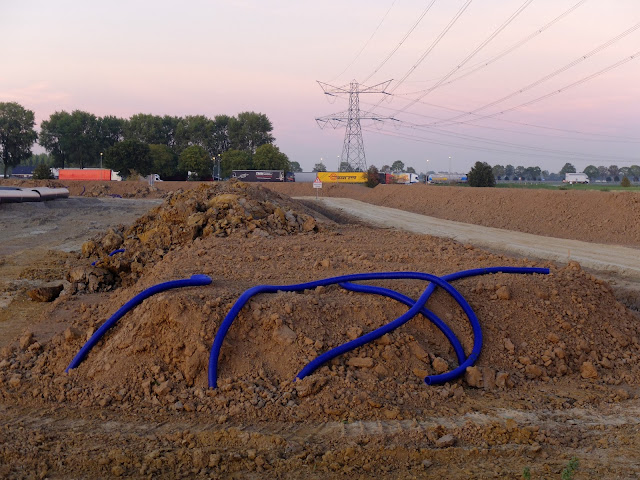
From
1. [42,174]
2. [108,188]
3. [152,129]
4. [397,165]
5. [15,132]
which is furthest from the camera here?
[397,165]

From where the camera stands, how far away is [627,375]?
6.09 metres

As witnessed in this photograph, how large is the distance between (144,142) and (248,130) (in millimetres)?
Answer: 18928

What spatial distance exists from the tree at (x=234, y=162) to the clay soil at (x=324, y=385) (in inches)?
3304

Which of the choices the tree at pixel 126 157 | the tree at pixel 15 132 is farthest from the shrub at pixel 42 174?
the tree at pixel 15 132

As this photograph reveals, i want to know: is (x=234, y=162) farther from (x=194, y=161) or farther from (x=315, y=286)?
(x=315, y=286)

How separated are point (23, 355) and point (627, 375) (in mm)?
6230

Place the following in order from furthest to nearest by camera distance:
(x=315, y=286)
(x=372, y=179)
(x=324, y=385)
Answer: (x=372, y=179), (x=315, y=286), (x=324, y=385)

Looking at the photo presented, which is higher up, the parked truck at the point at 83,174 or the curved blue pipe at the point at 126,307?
the parked truck at the point at 83,174

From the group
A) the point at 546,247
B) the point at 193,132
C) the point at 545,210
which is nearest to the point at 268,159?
the point at 193,132

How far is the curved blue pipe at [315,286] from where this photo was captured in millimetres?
5398

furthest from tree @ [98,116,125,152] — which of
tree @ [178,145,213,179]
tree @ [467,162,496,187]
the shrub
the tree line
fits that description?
tree @ [467,162,496,187]

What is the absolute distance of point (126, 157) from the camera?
78.2 meters

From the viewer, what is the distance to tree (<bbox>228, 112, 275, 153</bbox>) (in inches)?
4205

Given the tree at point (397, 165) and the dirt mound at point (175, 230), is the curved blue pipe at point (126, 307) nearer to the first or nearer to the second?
the dirt mound at point (175, 230)
